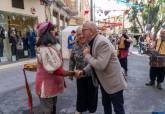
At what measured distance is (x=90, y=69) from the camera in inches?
178

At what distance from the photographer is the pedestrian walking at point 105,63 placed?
3971mm

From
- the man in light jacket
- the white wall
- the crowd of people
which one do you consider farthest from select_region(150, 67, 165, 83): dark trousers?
the white wall

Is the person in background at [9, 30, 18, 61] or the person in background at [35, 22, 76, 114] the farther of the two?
the person in background at [9, 30, 18, 61]

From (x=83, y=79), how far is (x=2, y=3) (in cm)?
1088

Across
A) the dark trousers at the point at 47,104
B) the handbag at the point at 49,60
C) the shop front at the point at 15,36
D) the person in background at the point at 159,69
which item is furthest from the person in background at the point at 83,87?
the shop front at the point at 15,36

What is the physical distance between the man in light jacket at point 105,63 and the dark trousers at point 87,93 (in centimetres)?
105

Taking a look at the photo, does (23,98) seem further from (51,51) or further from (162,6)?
(162,6)

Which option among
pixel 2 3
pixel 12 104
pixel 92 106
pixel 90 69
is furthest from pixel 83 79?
pixel 2 3

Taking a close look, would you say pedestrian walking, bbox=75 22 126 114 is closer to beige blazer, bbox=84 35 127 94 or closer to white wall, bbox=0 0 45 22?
beige blazer, bbox=84 35 127 94

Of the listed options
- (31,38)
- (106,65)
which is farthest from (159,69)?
(31,38)

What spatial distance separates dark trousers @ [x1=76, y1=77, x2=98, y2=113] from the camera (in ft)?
17.6

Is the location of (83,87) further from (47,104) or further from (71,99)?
(71,99)

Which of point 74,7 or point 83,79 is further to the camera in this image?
point 74,7

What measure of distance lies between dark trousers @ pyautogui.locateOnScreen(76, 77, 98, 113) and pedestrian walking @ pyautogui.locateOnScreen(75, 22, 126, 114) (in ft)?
3.44
